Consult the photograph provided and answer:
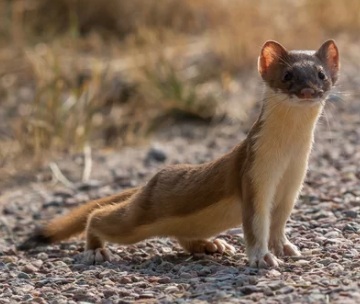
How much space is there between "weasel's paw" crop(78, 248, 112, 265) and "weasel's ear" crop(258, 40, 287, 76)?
Answer: 54.0 inches

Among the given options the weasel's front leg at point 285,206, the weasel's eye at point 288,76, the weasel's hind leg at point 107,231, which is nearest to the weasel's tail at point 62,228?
the weasel's hind leg at point 107,231

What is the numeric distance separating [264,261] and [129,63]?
724cm

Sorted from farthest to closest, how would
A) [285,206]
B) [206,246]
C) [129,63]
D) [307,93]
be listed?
1. [129,63]
2. [206,246]
3. [285,206]
4. [307,93]

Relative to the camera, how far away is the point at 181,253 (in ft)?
20.4

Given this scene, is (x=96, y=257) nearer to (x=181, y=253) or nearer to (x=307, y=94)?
(x=181, y=253)

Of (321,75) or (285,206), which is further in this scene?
(285,206)

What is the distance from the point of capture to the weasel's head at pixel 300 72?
5340 millimetres

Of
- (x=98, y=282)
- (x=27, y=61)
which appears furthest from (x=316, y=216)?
(x=27, y=61)

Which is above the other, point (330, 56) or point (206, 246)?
point (330, 56)

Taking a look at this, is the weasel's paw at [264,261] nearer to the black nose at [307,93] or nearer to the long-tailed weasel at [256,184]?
the long-tailed weasel at [256,184]

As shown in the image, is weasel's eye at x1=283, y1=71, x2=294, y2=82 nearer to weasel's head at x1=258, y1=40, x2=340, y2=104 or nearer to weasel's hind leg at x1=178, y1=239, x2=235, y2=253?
weasel's head at x1=258, y1=40, x2=340, y2=104

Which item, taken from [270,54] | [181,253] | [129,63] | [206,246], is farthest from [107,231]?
[129,63]

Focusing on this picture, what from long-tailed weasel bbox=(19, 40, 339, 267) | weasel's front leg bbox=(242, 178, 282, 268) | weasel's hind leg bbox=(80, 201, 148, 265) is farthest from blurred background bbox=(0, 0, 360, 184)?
weasel's front leg bbox=(242, 178, 282, 268)

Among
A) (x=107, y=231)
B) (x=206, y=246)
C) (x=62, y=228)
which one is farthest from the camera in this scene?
(x=62, y=228)
